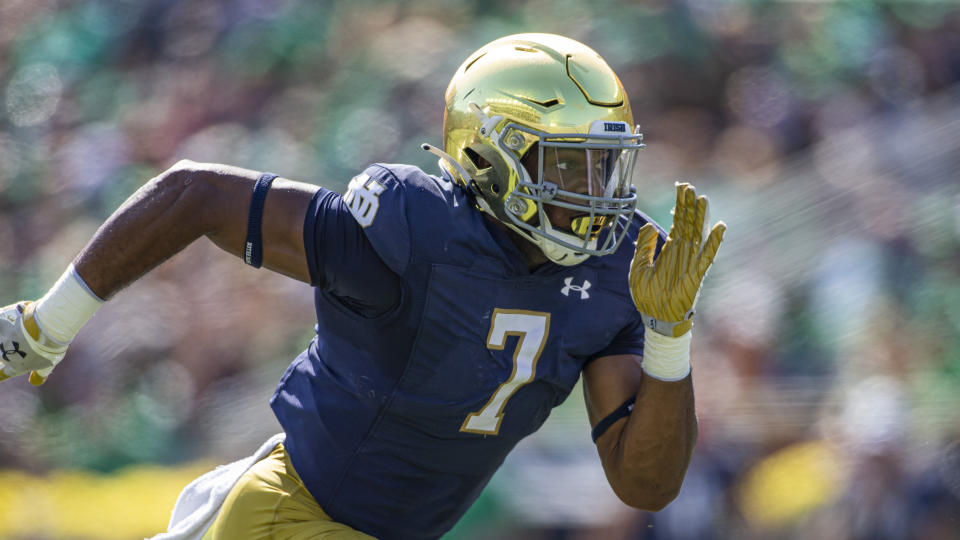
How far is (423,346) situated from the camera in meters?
2.08

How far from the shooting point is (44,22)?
5.59 metres

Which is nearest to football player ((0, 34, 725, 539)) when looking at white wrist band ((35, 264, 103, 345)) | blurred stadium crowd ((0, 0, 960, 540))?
white wrist band ((35, 264, 103, 345))

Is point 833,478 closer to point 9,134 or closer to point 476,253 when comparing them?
point 476,253

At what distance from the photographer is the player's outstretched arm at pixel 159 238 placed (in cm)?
201

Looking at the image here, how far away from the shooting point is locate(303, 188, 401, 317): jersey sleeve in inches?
78.4

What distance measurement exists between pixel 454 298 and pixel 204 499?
29.2 inches

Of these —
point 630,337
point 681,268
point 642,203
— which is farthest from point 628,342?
point 642,203

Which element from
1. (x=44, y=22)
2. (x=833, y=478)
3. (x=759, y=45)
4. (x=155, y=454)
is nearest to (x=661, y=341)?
(x=833, y=478)

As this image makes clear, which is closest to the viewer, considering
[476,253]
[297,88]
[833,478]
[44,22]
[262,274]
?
[476,253]

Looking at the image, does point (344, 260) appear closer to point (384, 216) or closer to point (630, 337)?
point (384, 216)

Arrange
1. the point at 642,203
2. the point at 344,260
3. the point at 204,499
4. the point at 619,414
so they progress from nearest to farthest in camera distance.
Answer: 1. the point at 344,260
2. the point at 619,414
3. the point at 204,499
4. the point at 642,203

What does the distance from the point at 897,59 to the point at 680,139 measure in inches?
41.2

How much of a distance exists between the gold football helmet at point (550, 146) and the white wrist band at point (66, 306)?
766mm

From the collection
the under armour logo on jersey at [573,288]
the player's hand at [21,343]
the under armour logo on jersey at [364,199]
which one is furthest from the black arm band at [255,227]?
the under armour logo on jersey at [573,288]
